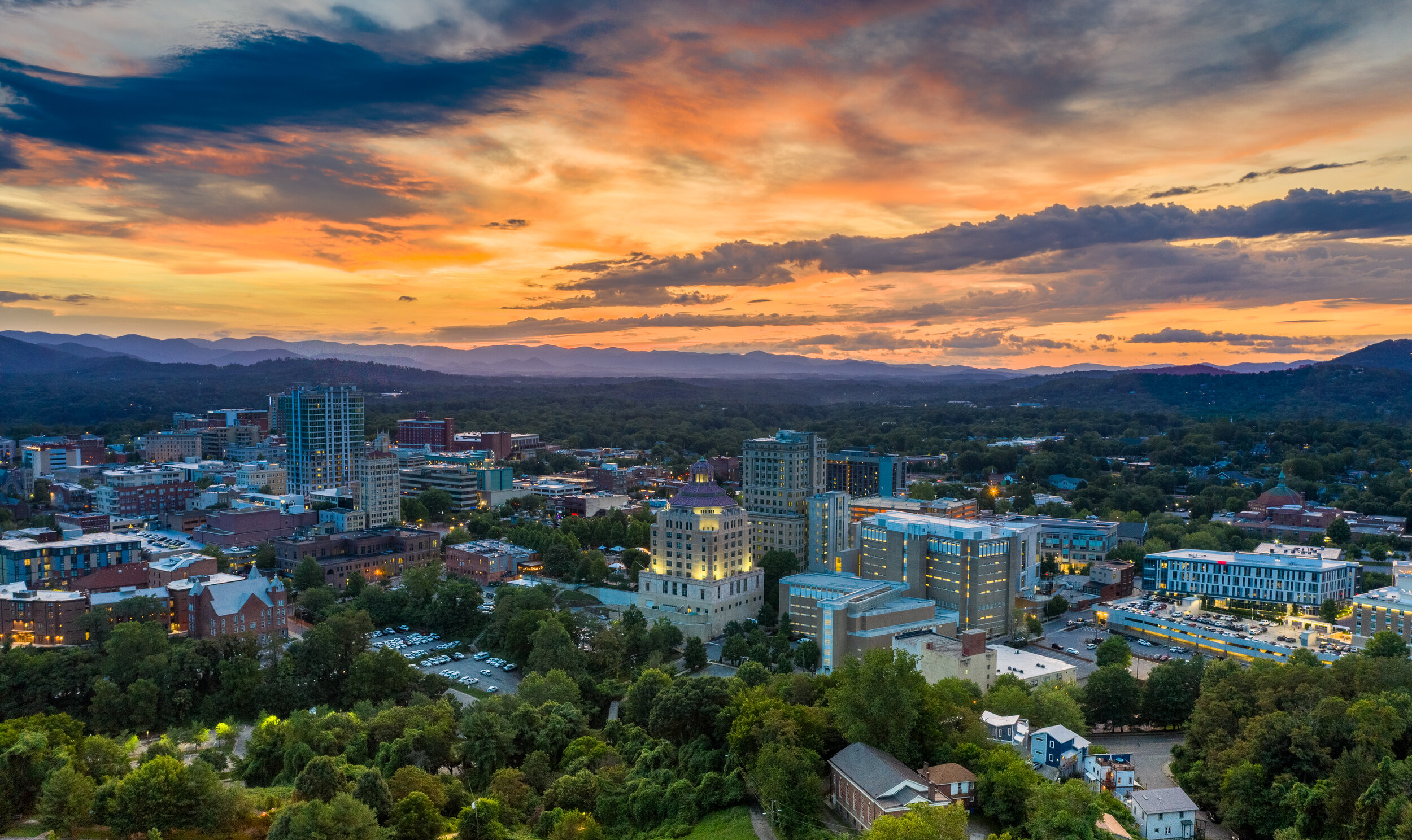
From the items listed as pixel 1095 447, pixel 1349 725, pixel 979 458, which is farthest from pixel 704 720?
pixel 1095 447

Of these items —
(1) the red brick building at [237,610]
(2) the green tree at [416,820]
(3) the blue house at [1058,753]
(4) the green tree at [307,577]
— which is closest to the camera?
(2) the green tree at [416,820]

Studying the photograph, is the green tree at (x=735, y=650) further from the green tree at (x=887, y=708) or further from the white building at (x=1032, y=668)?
the green tree at (x=887, y=708)

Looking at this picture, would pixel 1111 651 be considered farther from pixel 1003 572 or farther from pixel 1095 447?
pixel 1095 447

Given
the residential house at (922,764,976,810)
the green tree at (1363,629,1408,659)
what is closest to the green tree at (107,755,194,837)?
the residential house at (922,764,976,810)

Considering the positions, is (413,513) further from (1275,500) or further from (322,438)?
(1275,500)

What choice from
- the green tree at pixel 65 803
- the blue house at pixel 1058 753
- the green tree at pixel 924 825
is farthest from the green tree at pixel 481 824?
the blue house at pixel 1058 753

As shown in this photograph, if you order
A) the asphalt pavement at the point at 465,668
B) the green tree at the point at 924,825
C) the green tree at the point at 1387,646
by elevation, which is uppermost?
the green tree at the point at 924,825
